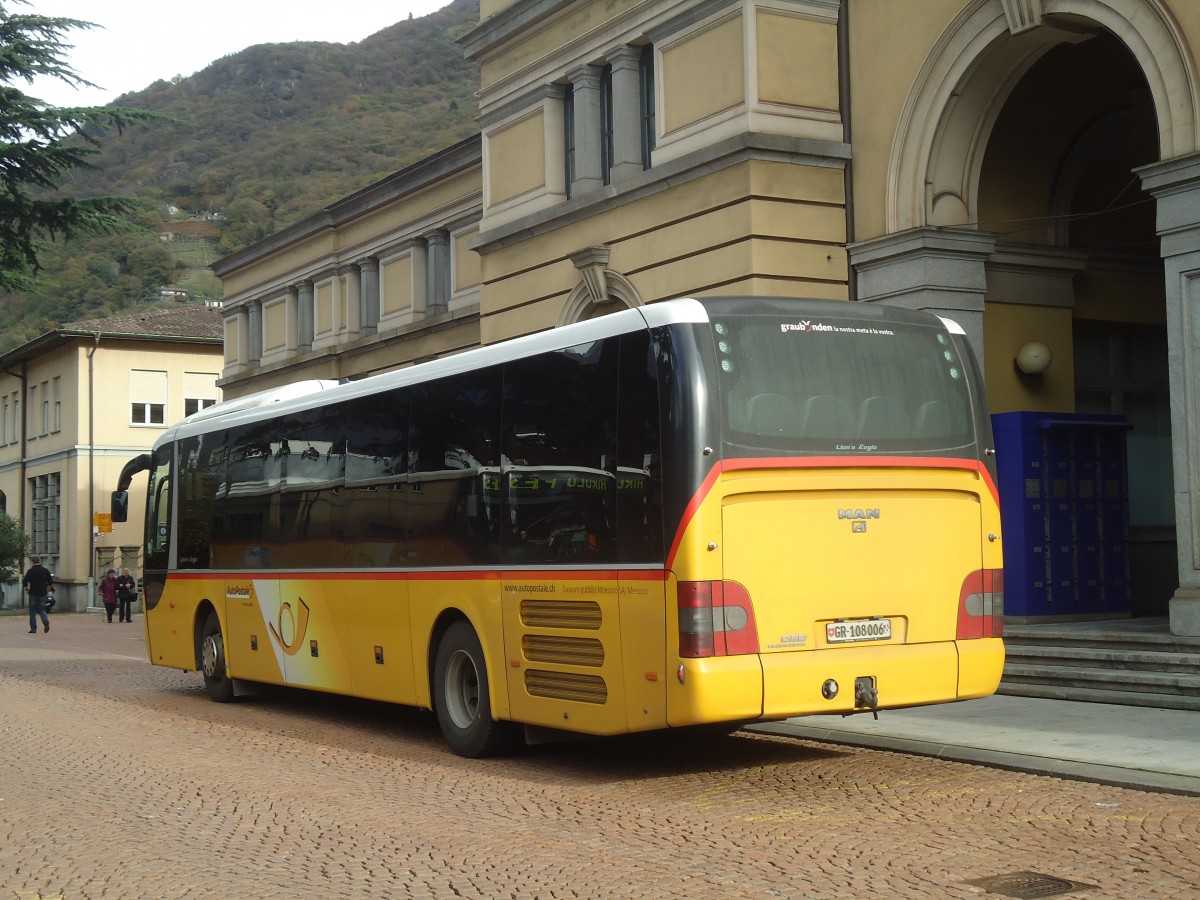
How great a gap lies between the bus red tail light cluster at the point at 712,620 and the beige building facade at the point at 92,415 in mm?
51593

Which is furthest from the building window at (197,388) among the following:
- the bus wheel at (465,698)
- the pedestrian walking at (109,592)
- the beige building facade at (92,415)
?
the bus wheel at (465,698)

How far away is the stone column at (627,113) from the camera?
21219mm

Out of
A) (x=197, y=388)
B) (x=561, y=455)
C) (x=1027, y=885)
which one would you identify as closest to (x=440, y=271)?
(x=561, y=455)

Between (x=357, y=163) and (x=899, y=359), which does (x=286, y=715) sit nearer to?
(x=899, y=359)

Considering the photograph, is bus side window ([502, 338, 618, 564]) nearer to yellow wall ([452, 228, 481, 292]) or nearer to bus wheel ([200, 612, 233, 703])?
bus wheel ([200, 612, 233, 703])

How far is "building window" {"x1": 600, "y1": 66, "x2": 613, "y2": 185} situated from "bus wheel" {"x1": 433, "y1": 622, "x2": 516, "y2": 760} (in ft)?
36.6

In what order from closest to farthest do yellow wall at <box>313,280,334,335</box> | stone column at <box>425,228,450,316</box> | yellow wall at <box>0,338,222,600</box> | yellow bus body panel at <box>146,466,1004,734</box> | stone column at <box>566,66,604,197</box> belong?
yellow bus body panel at <box>146,466,1004,734</box>, stone column at <box>566,66,604,197</box>, stone column at <box>425,228,450,316</box>, yellow wall at <box>313,280,334,335</box>, yellow wall at <box>0,338,222,600</box>

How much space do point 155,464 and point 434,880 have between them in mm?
12823

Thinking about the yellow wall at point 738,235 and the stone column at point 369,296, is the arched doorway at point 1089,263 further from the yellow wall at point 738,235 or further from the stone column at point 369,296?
the stone column at point 369,296

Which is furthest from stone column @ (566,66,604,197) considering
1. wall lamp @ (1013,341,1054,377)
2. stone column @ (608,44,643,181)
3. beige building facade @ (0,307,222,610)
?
beige building facade @ (0,307,222,610)

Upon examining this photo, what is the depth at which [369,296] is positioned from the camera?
36094 mm

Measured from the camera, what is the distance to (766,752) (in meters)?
11.8

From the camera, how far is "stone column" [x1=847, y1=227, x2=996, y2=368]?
58.0ft

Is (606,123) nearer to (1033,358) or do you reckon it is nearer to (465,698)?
(1033,358)
